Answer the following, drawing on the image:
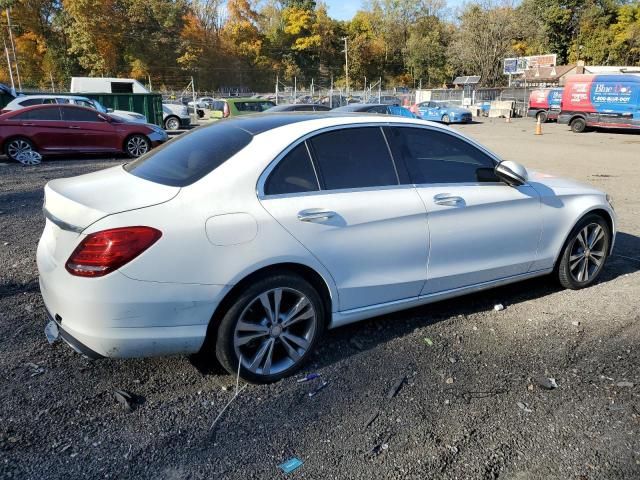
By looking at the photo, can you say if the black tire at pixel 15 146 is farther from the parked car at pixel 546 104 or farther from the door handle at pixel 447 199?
the parked car at pixel 546 104

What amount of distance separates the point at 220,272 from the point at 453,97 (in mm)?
49035

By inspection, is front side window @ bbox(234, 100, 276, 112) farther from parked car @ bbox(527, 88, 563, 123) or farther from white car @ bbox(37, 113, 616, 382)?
white car @ bbox(37, 113, 616, 382)

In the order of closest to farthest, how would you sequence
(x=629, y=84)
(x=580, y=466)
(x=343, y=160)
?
(x=580, y=466) → (x=343, y=160) → (x=629, y=84)

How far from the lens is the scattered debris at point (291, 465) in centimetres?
243

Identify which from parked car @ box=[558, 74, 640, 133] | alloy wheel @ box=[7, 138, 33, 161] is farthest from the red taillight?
parked car @ box=[558, 74, 640, 133]

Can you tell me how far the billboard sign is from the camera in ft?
177

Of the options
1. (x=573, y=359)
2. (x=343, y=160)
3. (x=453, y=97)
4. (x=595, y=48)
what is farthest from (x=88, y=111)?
(x=595, y=48)

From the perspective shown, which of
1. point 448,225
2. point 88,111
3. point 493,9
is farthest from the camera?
point 493,9

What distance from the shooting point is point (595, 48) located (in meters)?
70.1

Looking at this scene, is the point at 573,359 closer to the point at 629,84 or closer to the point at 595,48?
the point at 629,84

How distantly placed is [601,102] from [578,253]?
24079 mm

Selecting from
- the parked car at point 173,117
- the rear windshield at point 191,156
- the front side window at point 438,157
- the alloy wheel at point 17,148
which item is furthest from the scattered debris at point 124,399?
the parked car at point 173,117

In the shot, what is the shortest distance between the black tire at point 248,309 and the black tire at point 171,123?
22888 millimetres

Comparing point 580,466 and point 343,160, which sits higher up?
point 343,160
